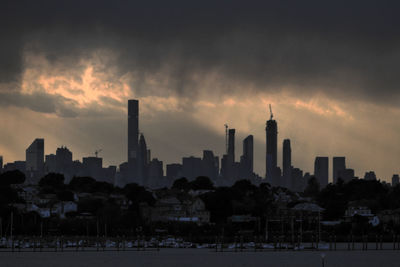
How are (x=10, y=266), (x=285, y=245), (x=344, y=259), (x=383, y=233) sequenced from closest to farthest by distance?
(x=10, y=266) < (x=344, y=259) < (x=285, y=245) < (x=383, y=233)

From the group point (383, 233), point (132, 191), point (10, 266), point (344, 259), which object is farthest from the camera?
point (132, 191)

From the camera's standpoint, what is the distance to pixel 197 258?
397ft

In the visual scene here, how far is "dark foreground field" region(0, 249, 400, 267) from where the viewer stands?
113m

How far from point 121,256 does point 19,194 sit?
7636 cm

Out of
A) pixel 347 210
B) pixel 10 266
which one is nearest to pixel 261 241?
pixel 347 210

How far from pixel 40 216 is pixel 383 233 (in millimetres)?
68786

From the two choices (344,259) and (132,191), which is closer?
(344,259)

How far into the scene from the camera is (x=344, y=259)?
398ft

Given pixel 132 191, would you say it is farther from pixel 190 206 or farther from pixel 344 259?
pixel 344 259

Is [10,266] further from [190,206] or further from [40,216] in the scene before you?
[190,206]

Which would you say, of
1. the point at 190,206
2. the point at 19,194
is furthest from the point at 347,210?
the point at 19,194

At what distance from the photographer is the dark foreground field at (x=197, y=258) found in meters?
113

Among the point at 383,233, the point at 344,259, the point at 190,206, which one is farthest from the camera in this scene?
the point at 190,206

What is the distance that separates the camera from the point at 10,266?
10831cm
